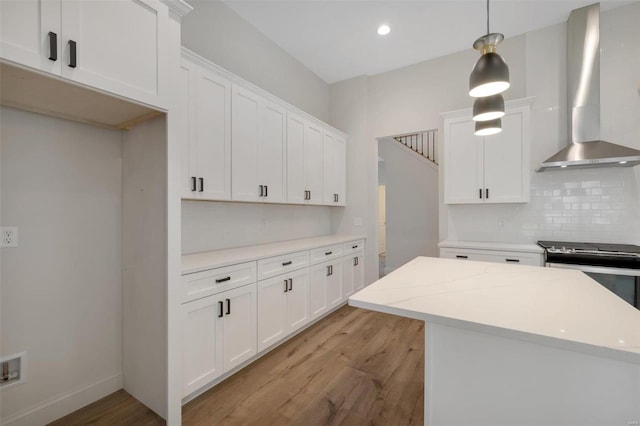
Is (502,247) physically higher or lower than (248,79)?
lower

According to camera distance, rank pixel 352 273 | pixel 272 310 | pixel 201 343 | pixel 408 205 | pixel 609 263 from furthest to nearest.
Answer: pixel 408 205, pixel 352 273, pixel 272 310, pixel 609 263, pixel 201 343

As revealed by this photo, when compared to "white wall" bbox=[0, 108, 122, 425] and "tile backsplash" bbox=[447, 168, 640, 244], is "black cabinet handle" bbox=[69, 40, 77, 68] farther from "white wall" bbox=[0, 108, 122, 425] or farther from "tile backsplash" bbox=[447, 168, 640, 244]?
"tile backsplash" bbox=[447, 168, 640, 244]

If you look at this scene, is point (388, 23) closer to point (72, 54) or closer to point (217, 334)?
point (72, 54)

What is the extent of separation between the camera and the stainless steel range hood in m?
2.79

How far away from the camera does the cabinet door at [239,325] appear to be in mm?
2072

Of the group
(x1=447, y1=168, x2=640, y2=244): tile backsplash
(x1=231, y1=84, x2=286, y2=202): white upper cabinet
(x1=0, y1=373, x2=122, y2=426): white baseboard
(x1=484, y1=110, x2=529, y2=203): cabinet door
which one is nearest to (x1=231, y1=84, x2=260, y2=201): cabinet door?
Result: (x1=231, y1=84, x2=286, y2=202): white upper cabinet

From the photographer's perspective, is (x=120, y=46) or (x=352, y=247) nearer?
(x=120, y=46)

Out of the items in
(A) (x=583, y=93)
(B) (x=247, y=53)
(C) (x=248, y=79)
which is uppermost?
(B) (x=247, y=53)

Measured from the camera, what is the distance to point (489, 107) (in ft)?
5.16

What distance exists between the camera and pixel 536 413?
1.03 m

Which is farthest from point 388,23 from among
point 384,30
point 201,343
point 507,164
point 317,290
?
point 201,343

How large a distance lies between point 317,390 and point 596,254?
2710 mm

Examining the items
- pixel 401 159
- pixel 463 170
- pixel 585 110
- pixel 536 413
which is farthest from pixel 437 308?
pixel 401 159

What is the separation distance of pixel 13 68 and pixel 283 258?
205cm
